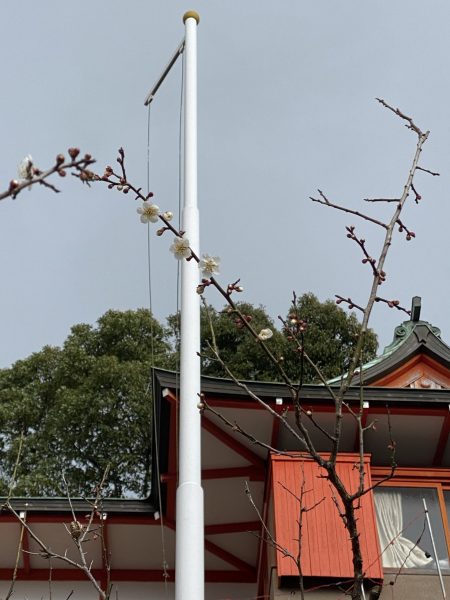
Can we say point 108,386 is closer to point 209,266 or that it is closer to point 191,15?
point 191,15

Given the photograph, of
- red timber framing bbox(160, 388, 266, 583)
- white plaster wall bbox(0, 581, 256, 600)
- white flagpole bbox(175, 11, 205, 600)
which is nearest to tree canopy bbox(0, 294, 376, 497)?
white plaster wall bbox(0, 581, 256, 600)

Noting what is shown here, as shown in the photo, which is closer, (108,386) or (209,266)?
(209,266)

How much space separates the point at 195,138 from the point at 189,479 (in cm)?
361

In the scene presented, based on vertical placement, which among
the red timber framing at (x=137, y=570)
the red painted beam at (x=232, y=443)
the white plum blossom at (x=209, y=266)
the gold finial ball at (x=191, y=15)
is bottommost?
the white plum blossom at (x=209, y=266)

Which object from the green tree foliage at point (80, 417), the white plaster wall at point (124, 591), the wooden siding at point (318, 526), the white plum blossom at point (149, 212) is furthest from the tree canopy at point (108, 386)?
the white plum blossom at point (149, 212)

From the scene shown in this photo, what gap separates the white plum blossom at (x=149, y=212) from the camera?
4.57m

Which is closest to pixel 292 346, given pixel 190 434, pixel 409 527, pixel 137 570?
pixel 137 570

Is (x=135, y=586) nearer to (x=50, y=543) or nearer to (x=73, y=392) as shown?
(x=50, y=543)

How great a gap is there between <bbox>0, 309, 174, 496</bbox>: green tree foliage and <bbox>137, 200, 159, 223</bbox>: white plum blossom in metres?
15.6

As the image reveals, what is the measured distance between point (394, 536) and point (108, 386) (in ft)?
42.5

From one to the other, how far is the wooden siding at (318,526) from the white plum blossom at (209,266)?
466 cm

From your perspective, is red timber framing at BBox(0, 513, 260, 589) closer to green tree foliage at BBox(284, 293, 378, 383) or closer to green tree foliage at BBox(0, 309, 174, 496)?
green tree foliage at BBox(0, 309, 174, 496)

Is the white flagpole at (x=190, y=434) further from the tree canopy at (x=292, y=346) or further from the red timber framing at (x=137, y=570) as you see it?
the tree canopy at (x=292, y=346)

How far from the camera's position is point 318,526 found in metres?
9.21
